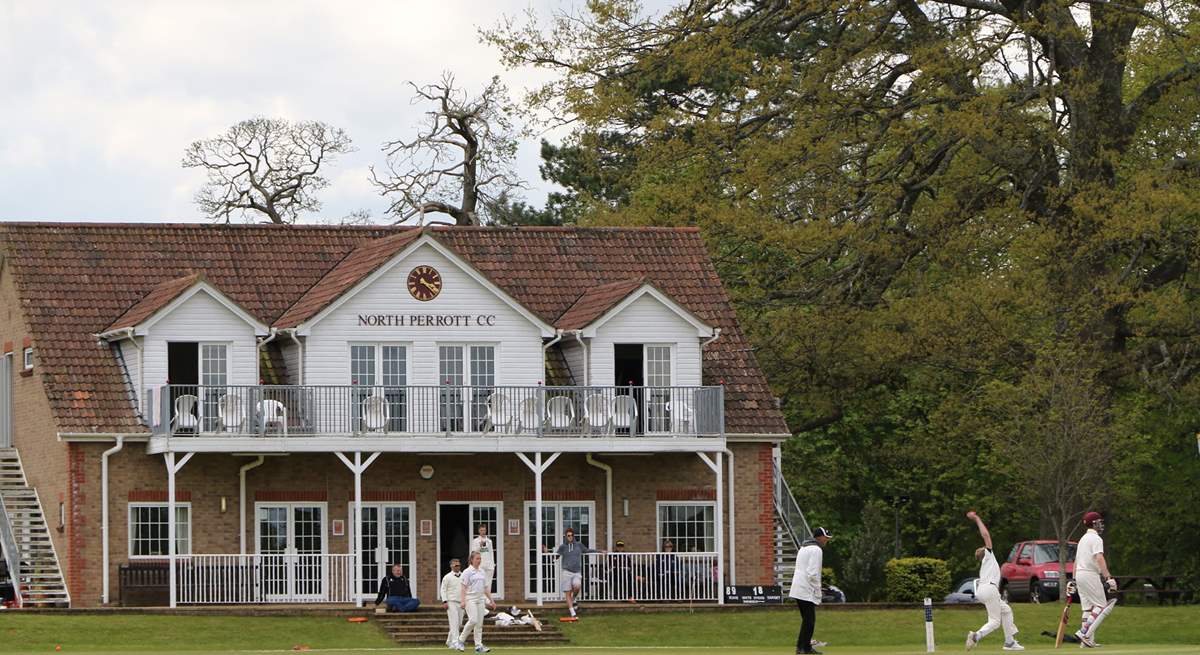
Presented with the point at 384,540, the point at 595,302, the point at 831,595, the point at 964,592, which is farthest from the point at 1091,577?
the point at 964,592

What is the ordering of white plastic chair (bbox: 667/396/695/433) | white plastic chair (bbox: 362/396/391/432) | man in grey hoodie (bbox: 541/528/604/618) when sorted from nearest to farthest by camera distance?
1. man in grey hoodie (bbox: 541/528/604/618)
2. white plastic chair (bbox: 362/396/391/432)
3. white plastic chair (bbox: 667/396/695/433)

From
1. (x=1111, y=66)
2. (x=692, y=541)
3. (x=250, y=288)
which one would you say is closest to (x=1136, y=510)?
(x=1111, y=66)

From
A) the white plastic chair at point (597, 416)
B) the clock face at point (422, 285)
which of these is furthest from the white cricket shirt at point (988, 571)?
the clock face at point (422, 285)

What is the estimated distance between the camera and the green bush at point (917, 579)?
156ft

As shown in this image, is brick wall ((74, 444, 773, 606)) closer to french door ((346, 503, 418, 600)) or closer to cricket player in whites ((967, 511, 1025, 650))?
french door ((346, 503, 418, 600))

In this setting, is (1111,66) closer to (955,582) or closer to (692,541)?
(692,541)

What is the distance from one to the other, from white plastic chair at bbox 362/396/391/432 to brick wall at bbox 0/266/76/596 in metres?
5.30

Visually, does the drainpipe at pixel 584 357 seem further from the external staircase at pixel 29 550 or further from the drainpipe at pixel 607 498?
the external staircase at pixel 29 550

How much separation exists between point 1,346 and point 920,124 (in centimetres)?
1899

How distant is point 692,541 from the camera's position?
43.6m

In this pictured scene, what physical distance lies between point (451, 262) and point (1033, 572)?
15807 millimetres

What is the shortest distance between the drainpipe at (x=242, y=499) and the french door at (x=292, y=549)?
0.83ft

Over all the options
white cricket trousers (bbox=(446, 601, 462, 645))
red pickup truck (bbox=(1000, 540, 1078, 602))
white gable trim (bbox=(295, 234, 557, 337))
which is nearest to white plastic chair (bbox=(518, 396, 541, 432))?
white gable trim (bbox=(295, 234, 557, 337))

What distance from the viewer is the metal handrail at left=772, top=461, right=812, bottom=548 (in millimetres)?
45094
